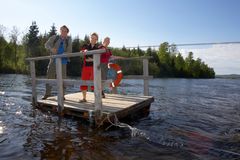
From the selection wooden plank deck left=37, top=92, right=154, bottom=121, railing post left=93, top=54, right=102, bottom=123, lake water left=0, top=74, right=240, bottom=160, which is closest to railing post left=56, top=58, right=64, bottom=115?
wooden plank deck left=37, top=92, right=154, bottom=121

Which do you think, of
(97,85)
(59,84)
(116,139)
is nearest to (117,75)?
(59,84)

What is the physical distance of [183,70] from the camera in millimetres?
85500

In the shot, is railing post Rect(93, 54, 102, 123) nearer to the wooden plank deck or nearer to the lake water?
the wooden plank deck

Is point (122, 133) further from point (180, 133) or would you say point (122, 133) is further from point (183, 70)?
point (183, 70)

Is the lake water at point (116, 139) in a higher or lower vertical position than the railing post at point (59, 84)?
lower

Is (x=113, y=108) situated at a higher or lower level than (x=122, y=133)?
higher

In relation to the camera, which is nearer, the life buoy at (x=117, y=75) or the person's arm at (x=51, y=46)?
the person's arm at (x=51, y=46)

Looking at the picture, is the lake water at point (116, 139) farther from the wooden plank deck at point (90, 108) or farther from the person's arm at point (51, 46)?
the person's arm at point (51, 46)

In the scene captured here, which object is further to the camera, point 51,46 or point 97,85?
point 51,46

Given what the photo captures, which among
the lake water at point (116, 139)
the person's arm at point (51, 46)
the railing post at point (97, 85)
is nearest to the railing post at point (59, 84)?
the lake water at point (116, 139)

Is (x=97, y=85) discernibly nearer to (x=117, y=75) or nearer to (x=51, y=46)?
(x=51, y=46)

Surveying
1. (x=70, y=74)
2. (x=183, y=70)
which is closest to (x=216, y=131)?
(x=70, y=74)

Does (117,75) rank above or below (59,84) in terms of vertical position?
above

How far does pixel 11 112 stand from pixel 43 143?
3232mm
